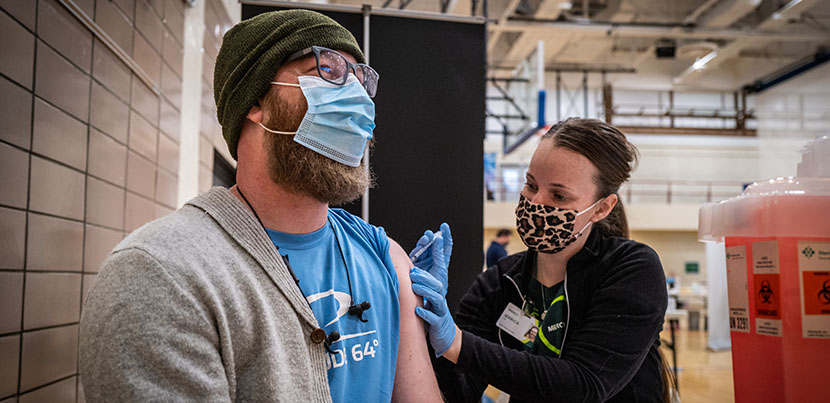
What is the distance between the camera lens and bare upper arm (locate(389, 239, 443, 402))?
1302 mm

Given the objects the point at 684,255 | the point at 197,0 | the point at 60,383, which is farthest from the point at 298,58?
the point at 684,255

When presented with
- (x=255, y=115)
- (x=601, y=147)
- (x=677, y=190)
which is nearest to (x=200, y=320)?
(x=255, y=115)

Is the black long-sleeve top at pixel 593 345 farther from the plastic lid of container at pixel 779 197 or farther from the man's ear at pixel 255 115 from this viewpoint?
the man's ear at pixel 255 115

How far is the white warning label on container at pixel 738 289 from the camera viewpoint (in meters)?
1.21

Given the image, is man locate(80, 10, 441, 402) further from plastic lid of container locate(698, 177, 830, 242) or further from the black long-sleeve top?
plastic lid of container locate(698, 177, 830, 242)

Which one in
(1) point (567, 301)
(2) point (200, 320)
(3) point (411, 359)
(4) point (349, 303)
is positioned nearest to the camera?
(2) point (200, 320)

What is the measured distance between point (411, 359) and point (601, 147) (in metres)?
0.82

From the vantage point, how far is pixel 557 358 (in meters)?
1.52

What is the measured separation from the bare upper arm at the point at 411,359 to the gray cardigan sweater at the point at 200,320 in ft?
0.91

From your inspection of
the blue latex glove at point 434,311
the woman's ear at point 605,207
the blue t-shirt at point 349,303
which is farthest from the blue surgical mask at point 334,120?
the woman's ear at point 605,207

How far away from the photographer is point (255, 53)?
47.1 inches

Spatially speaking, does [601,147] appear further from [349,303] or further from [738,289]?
[349,303]

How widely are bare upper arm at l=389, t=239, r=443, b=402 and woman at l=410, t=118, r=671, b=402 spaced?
0.03m

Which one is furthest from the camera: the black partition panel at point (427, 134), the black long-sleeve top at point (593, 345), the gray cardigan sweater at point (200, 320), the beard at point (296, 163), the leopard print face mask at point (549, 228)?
the black partition panel at point (427, 134)
